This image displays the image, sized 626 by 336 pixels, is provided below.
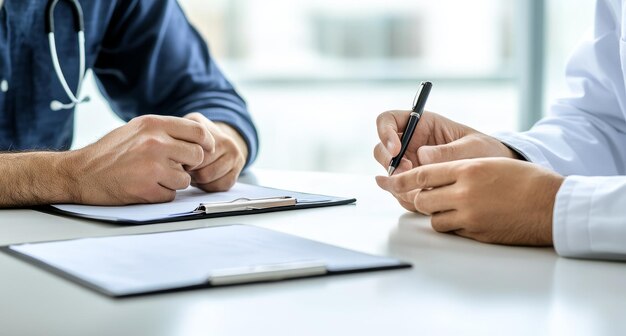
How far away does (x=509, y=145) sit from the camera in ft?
4.01

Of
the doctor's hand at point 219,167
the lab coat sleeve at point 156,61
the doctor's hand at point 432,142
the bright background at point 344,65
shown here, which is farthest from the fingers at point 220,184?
the bright background at point 344,65

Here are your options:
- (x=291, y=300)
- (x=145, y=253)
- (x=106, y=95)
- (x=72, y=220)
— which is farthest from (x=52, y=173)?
(x=106, y=95)

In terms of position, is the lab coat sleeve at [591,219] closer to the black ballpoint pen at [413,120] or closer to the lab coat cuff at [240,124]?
the black ballpoint pen at [413,120]

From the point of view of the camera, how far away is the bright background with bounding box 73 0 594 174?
472cm

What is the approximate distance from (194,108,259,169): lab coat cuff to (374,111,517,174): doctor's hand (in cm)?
43

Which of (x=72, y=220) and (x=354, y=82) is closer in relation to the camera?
(x=72, y=220)

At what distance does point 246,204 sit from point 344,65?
3.99 metres

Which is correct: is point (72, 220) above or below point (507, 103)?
above

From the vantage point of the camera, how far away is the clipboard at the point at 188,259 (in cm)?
73

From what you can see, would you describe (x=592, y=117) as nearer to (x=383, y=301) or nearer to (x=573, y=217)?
(x=573, y=217)

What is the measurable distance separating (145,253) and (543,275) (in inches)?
13.9

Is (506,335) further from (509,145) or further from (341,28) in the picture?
(341,28)

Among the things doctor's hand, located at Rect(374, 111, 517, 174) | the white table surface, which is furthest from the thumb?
the white table surface

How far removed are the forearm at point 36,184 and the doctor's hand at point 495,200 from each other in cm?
49
